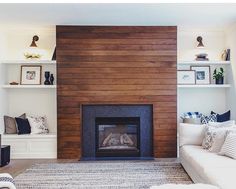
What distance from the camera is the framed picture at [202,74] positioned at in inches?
243

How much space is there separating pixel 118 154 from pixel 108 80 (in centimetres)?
134

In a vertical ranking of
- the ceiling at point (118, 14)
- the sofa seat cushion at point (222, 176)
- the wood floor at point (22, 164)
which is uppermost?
the ceiling at point (118, 14)

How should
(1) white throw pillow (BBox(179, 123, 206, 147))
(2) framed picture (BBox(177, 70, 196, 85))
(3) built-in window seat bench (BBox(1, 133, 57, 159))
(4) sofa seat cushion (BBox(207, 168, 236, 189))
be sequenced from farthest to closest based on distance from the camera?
(2) framed picture (BBox(177, 70, 196, 85)), (3) built-in window seat bench (BBox(1, 133, 57, 159)), (1) white throw pillow (BBox(179, 123, 206, 147)), (4) sofa seat cushion (BBox(207, 168, 236, 189))

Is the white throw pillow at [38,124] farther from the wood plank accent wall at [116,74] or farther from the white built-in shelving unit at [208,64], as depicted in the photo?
the white built-in shelving unit at [208,64]

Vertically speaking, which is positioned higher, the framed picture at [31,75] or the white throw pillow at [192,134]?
the framed picture at [31,75]

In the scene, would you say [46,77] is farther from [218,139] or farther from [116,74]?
[218,139]

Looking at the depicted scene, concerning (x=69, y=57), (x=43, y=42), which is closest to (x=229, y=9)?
(x=69, y=57)

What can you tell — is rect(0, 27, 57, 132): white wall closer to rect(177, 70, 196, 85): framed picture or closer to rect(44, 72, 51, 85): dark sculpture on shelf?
rect(44, 72, 51, 85): dark sculpture on shelf

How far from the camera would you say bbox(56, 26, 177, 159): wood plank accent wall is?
5.73m

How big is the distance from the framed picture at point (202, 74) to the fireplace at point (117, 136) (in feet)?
4.61

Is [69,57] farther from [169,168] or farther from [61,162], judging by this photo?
[169,168]

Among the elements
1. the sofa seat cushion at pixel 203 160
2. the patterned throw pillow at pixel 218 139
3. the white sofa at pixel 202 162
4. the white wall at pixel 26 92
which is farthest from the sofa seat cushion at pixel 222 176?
the white wall at pixel 26 92

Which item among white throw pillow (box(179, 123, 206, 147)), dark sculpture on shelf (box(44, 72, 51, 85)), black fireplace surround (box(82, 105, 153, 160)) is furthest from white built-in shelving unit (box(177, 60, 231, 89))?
dark sculpture on shelf (box(44, 72, 51, 85))

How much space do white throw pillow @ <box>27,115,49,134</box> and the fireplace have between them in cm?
98
